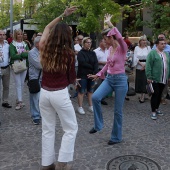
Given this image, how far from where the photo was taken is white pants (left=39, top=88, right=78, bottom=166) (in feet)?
11.6

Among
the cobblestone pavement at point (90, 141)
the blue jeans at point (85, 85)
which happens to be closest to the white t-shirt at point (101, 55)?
the blue jeans at point (85, 85)

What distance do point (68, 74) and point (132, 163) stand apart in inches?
65.0

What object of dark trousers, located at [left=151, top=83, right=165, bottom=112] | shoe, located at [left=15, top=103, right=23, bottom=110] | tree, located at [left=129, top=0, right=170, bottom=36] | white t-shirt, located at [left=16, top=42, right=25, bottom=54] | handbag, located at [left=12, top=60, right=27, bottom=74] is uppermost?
tree, located at [left=129, top=0, right=170, bottom=36]

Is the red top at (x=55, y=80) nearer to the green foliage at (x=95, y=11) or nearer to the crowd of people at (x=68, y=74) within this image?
the crowd of people at (x=68, y=74)

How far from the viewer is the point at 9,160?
167 inches

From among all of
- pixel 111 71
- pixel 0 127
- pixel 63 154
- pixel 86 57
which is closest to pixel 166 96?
pixel 86 57

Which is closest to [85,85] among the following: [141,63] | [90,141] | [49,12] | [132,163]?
[141,63]

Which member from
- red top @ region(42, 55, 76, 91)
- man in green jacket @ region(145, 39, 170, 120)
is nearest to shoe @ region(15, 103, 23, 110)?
man in green jacket @ region(145, 39, 170, 120)

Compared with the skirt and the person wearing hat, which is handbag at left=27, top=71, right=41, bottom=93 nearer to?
the person wearing hat

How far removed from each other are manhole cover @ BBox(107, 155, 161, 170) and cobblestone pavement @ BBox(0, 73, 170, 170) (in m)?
0.10

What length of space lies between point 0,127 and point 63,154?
262 centimetres

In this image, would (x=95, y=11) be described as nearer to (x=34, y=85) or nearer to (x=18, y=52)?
(x=18, y=52)

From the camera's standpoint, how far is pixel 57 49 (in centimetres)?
352

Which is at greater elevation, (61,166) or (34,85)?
(34,85)
